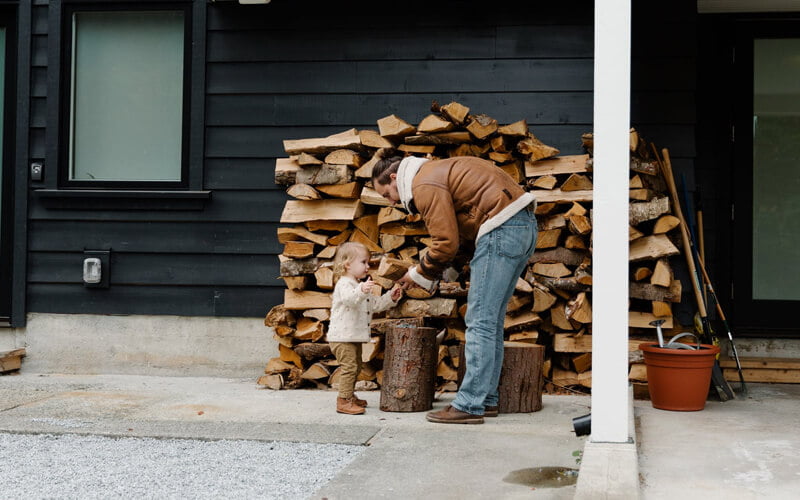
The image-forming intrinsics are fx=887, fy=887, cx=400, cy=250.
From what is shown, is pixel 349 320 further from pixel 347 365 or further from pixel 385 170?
pixel 385 170

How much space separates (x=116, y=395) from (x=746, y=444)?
3.60m

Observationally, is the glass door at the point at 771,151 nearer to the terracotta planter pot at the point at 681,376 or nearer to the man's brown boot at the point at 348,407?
the terracotta planter pot at the point at 681,376

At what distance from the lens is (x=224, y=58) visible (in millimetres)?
6285

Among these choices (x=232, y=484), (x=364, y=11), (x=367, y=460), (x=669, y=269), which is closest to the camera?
(x=232, y=484)

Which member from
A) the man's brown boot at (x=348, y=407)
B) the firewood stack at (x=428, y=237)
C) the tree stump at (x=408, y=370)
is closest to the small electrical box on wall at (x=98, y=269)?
the firewood stack at (x=428, y=237)

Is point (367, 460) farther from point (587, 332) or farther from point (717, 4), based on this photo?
point (717, 4)

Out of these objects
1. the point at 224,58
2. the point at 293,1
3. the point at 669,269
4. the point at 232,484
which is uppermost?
the point at 293,1

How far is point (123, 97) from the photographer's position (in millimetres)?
6531

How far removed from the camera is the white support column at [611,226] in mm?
3357

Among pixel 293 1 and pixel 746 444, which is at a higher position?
pixel 293 1

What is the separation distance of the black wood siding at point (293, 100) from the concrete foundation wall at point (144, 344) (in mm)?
101

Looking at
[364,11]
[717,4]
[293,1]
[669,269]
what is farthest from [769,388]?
[293,1]

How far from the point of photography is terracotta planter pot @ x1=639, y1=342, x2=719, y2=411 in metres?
4.75

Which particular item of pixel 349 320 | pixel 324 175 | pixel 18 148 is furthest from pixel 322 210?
pixel 18 148
